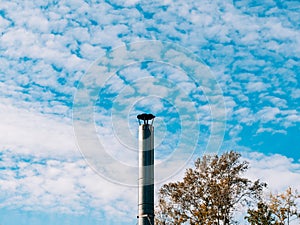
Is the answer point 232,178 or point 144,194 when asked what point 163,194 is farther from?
point 144,194

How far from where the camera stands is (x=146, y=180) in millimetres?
28938

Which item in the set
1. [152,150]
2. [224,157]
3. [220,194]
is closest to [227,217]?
[220,194]

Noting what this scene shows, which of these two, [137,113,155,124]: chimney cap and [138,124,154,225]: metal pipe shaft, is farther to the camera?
[137,113,155,124]: chimney cap

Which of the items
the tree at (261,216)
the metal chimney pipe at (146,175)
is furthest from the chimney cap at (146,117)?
the tree at (261,216)

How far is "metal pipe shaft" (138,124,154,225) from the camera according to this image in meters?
28.7

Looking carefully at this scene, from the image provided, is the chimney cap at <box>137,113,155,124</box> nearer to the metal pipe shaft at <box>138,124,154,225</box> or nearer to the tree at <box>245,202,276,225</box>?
the metal pipe shaft at <box>138,124,154,225</box>

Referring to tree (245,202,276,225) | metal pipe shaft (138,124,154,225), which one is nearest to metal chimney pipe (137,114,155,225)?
metal pipe shaft (138,124,154,225)

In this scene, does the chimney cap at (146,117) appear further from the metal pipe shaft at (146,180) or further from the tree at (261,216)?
the tree at (261,216)

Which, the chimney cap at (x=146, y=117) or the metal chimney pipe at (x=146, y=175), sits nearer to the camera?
the metal chimney pipe at (x=146, y=175)

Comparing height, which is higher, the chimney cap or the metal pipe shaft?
the chimney cap

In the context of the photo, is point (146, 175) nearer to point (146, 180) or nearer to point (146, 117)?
point (146, 180)

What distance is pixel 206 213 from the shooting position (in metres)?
35.6

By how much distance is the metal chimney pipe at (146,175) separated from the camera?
28.7 m

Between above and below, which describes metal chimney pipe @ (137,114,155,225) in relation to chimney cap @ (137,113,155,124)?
below
